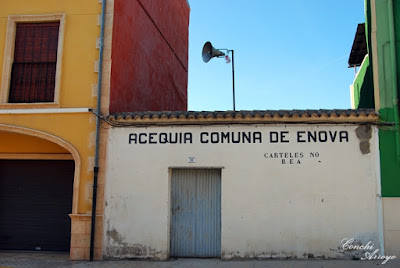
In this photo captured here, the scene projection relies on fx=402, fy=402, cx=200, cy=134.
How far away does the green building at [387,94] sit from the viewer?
904 centimetres

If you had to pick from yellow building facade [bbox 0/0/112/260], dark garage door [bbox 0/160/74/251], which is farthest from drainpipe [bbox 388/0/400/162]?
dark garage door [bbox 0/160/74/251]

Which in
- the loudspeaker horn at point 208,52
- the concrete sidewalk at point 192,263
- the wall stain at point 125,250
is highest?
the loudspeaker horn at point 208,52

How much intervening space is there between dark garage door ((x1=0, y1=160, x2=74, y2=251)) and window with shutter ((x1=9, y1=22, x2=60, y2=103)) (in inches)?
85.4

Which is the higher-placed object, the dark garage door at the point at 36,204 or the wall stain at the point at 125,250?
the dark garage door at the point at 36,204

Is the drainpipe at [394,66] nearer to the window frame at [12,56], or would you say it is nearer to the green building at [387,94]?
the green building at [387,94]

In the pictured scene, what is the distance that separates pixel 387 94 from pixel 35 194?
9.81 meters

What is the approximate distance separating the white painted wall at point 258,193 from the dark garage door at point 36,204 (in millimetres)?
2307

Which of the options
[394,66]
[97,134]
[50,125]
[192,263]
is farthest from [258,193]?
[50,125]

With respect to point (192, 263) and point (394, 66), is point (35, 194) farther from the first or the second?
point (394, 66)

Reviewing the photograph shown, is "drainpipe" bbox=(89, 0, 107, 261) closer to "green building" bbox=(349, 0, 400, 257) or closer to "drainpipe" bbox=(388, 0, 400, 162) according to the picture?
"green building" bbox=(349, 0, 400, 257)

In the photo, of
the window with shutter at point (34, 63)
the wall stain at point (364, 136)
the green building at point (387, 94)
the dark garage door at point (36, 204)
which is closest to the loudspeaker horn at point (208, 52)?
the window with shutter at point (34, 63)

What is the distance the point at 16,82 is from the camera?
10719 mm

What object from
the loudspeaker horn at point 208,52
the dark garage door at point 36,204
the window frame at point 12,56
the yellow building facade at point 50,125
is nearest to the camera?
the yellow building facade at point 50,125

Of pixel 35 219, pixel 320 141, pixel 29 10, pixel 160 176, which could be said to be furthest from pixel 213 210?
pixel 29 10
